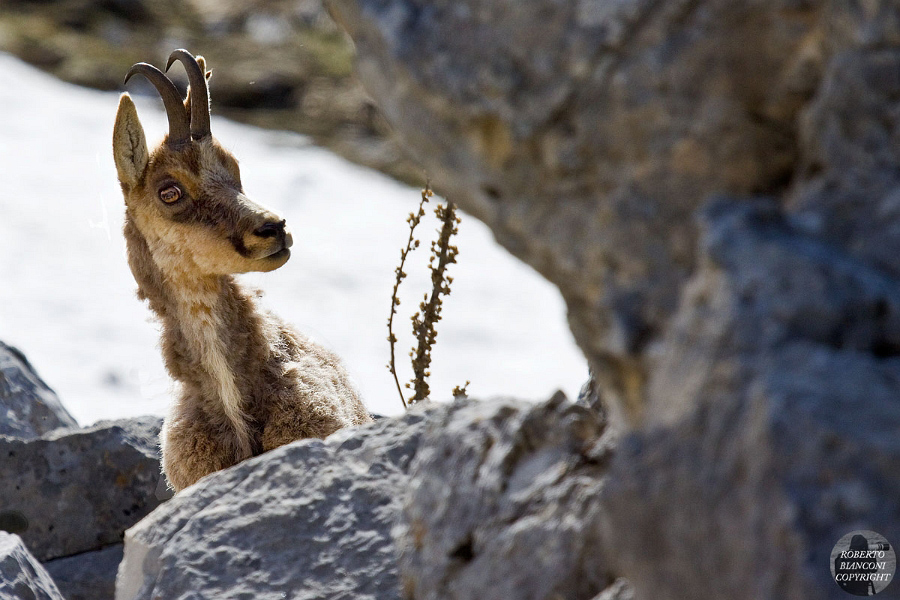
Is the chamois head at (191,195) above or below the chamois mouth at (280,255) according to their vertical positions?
above

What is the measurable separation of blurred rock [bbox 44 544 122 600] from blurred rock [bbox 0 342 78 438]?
118 centimetres

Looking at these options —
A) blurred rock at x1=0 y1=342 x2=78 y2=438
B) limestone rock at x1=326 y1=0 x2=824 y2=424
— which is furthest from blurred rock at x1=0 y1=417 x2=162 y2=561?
limestone rock at x1=326 y1=0 x2=824 y2=424

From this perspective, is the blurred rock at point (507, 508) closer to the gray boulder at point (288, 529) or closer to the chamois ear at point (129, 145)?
the gray boulder at point (288, 529)

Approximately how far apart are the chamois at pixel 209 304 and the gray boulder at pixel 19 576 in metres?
1.11

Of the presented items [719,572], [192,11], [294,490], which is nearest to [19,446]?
[294,490]

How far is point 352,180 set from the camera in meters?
18.4

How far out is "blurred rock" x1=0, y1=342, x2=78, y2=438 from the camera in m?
6.19

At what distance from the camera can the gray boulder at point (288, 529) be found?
2914 millimetres

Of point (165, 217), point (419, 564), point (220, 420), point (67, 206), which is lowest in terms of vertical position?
point (419, 564)

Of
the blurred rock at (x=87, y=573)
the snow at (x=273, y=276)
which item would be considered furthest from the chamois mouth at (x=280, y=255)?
the snow at (x=273, y=276)

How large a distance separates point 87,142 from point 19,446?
14.4 meters

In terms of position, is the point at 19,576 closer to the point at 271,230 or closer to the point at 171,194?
the point at 271,230

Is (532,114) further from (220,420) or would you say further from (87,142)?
(87,142)

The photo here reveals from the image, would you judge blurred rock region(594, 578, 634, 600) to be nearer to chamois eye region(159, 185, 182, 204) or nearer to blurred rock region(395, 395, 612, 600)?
blurred rock region(395, 395, 612, 600)
